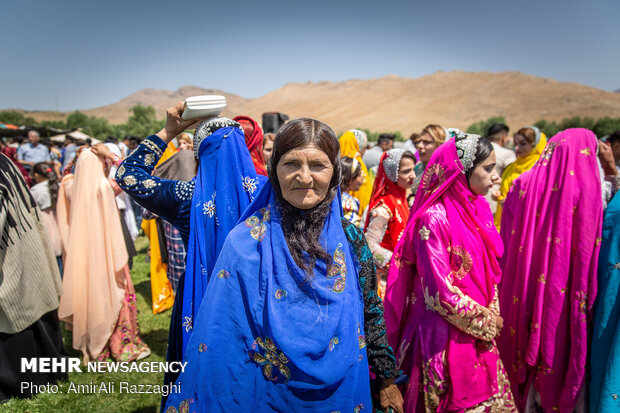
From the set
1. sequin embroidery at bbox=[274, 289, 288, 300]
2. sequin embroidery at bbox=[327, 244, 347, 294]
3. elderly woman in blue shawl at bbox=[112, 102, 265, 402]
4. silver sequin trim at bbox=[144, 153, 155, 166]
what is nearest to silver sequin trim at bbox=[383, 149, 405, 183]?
elderly woman in blue shawl at bbox=[112, 102, 265, 402]

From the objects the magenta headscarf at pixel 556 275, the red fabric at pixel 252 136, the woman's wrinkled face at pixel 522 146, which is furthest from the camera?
the woman's wrinkled face at pixel 522 146

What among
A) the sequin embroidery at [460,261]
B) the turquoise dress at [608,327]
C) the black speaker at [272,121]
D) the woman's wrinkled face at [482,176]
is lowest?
the turquoise dress at [608,327]

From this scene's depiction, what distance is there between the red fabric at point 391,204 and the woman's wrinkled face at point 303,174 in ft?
5.65

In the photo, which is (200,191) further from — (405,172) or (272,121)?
(272,121)

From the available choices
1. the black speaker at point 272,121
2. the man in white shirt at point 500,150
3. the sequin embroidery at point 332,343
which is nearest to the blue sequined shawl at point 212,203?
the sequin embroidery at point 332,343

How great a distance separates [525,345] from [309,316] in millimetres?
1990

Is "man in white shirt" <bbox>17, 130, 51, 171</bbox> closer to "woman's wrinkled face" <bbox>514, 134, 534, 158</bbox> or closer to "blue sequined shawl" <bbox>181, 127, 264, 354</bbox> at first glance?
"blue sequined shawl" <bbox>181, 127, 264, 354</bbox>

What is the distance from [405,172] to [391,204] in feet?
0.98

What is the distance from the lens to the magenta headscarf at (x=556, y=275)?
2359 mm

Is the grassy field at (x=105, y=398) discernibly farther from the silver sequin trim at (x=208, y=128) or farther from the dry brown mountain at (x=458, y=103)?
the dry brown mountain at (x=458, y=103)

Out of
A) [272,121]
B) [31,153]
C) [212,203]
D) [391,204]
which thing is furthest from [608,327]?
[31,153]

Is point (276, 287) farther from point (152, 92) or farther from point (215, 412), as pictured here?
point (152, 92)

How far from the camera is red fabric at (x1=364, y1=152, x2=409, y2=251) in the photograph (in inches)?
118

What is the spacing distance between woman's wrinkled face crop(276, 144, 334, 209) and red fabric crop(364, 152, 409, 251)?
1724 millimetres
